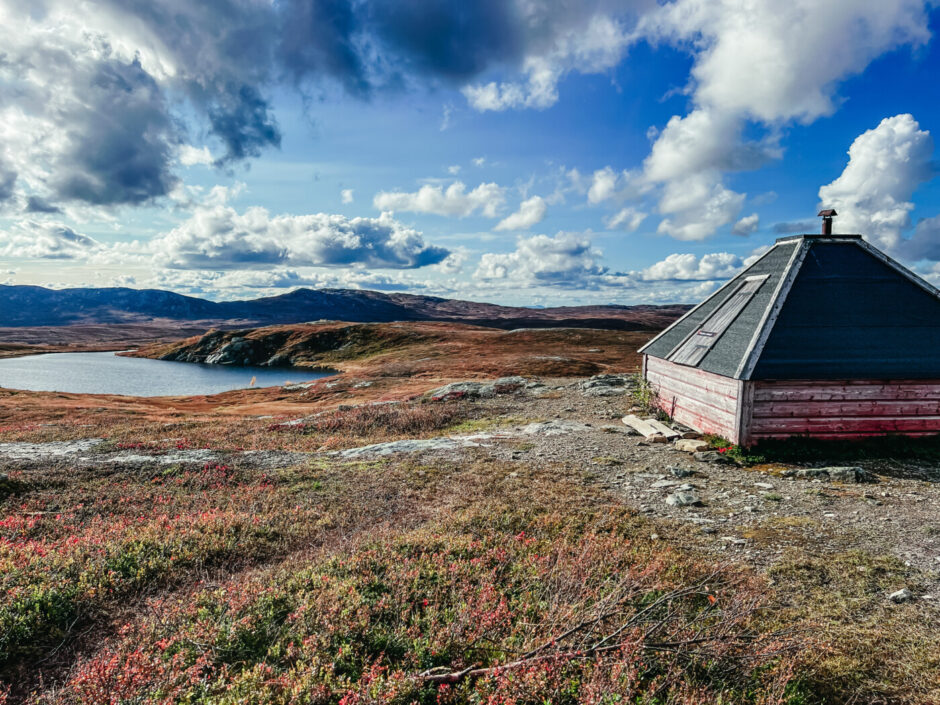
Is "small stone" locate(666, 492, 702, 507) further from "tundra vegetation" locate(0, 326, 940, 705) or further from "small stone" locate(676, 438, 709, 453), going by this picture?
"small stone" locate(676, 438, 709, 453)

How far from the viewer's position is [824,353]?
17703mm

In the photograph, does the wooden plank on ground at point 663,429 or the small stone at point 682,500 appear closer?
the small stone at point 682,500

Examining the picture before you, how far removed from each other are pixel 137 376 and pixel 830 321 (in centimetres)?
11211

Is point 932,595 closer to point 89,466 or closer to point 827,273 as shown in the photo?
point 827,273

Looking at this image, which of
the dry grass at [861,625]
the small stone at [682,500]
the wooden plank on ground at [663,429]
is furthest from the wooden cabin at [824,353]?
the dry grass at [861,625]

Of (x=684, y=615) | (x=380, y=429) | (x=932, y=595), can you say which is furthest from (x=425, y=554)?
(x=380, y=429)

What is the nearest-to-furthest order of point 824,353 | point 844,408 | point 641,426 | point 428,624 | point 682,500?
point 428,624 < point 682,500 < point 844,408 < point 824,353 < point 641,426

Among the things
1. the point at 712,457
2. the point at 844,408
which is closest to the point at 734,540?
the point at 712,457

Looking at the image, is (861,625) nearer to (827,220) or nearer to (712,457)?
(712,457)

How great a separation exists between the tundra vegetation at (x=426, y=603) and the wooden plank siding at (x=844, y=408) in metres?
6.94

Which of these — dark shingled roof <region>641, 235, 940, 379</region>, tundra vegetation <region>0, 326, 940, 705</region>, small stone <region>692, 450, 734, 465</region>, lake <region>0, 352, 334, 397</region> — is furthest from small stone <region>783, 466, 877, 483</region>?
lake <region>0, 352, 334, 397</region>

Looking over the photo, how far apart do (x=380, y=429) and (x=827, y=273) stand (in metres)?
23.3

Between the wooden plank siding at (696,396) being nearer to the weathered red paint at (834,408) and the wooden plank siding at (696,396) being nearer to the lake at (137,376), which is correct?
the weathered red paint at (834,408)

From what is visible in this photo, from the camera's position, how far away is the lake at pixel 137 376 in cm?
7969
